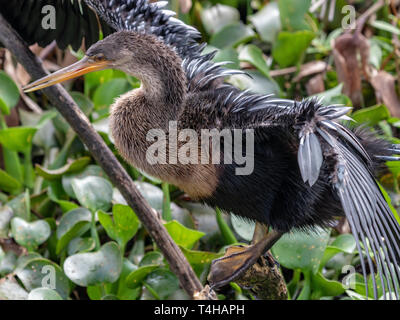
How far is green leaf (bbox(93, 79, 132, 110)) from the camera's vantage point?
3.67 metres

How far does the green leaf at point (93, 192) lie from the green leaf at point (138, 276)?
1.15ft

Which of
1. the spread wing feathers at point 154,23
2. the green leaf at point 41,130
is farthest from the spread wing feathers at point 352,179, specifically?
the green leaf at point 41,130

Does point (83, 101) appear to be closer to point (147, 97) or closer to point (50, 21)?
point (50, 21)

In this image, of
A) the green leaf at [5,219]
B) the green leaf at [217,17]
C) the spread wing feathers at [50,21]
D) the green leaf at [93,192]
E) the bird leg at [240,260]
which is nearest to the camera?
the bird leg at [240,260]

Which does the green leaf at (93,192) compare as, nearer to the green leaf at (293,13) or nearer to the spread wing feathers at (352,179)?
the spread wing feathers at (352,179)

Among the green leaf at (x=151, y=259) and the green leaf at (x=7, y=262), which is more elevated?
the green leaf at (x=151, y=259)

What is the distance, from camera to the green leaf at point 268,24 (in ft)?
13.6

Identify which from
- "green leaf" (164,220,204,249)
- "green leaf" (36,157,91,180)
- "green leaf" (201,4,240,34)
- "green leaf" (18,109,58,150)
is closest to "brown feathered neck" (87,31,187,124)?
"green leaf" (164,220,204,249)

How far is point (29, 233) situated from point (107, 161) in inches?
31.7

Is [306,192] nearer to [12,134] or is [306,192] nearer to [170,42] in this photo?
[170,42]

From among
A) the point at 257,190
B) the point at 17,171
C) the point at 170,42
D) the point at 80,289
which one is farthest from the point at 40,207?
the point at 257,190
